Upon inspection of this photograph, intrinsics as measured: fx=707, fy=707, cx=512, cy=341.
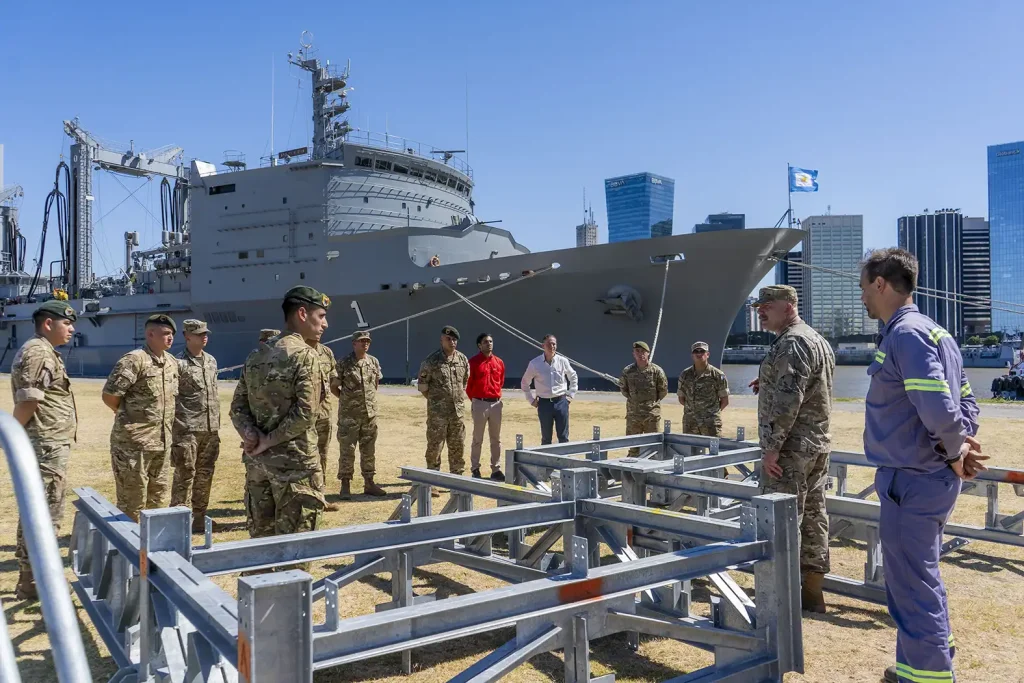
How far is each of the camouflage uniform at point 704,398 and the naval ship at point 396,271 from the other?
9248mm

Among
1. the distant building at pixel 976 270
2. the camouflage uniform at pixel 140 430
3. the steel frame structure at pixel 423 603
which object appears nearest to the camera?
the steel frame structure at pixel 423 603

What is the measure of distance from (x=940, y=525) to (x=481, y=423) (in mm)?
5689

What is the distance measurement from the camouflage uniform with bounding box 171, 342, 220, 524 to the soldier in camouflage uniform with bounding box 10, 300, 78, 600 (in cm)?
137

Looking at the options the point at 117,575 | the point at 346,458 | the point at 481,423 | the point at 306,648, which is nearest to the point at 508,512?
the point at 306,648

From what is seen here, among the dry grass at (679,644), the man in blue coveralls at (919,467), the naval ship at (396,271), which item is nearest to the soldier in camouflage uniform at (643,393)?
the dry grass at (679,644)

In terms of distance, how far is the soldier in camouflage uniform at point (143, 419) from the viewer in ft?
14.8

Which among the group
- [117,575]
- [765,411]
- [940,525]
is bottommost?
[117,575]

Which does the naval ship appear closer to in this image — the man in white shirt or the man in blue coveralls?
the man in white shirt

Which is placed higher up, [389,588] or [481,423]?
[481,423]

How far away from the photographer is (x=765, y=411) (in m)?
3.71

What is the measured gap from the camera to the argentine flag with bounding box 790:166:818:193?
1530 cm

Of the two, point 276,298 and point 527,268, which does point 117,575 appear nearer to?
point 527,268

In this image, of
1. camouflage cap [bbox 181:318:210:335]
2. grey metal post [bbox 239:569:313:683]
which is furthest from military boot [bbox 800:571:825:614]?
camouflage cap [bbox 181:318:210:335]

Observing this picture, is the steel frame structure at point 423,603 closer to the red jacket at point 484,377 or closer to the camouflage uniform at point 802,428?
the camouflage uniform at point 802,428
